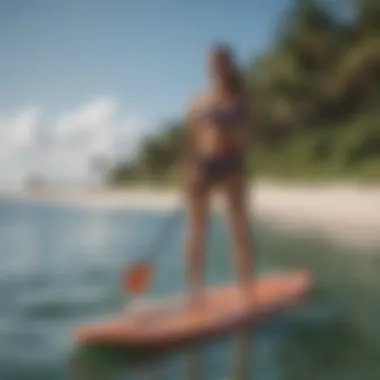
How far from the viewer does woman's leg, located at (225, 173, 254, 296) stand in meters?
1.12

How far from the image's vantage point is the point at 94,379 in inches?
40.8

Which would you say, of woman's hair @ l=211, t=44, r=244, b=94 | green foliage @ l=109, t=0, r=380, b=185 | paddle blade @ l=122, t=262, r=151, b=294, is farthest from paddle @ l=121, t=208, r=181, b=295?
woman's hair @ l=211, t=44, r=244, b=94

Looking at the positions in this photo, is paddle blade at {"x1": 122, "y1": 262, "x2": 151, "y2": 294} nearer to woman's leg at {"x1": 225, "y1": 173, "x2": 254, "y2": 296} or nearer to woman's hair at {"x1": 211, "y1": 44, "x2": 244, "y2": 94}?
woman's leg at {"x1": 225, "y1": 173, "x2": 254, "y2": 296}

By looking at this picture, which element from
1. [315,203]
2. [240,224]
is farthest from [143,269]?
[315,203]

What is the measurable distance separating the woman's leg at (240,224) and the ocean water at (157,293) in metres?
0.01

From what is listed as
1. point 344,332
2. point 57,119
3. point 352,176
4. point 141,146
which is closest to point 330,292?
point 344,332

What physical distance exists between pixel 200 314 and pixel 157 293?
68 mm

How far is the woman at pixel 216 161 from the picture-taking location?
1.10 meters

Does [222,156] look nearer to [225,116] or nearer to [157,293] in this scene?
[225,116]

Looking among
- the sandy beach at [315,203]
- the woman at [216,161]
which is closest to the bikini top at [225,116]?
the woman at [216,161]

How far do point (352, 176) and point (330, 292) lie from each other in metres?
0.18

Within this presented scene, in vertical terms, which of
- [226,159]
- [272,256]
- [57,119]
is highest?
[57,119]

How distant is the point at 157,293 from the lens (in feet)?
3.60

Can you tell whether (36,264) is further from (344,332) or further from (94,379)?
(344,332)
